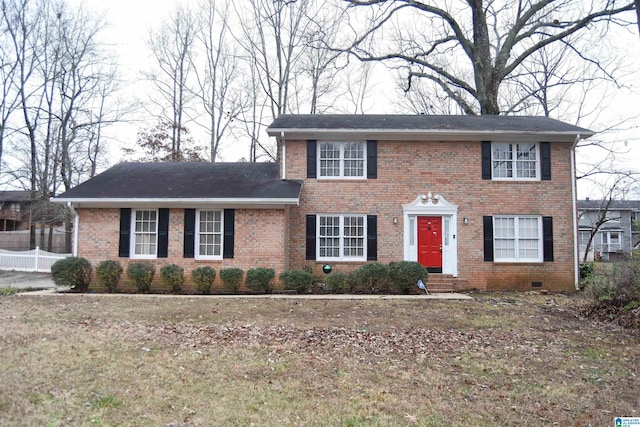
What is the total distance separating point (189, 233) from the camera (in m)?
13.5

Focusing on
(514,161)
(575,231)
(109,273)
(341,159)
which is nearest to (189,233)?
(109,273)

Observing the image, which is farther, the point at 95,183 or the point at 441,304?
the point at 95,183

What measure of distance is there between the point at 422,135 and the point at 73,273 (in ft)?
39.0

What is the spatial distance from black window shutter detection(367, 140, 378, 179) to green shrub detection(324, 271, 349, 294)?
3702 millimetres

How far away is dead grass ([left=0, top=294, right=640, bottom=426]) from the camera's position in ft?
13.3

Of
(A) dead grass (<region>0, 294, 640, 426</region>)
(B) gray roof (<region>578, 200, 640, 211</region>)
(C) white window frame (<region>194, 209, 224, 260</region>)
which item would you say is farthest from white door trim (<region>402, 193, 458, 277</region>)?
(B) gray roof (<region>578, 200, 640, 211</region>)

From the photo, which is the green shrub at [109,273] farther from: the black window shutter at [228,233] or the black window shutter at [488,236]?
the black window shutter at [488,236]

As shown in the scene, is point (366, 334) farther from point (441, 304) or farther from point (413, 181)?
point (413, 181)

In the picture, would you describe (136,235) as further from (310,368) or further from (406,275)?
(310,368)

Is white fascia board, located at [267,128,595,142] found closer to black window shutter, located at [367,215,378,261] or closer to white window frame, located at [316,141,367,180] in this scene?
white window frame, located at [316,141,367,180]

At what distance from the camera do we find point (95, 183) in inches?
570

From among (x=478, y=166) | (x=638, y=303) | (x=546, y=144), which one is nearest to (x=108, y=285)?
(x=478, y=166)

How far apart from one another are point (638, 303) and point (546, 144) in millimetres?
7473

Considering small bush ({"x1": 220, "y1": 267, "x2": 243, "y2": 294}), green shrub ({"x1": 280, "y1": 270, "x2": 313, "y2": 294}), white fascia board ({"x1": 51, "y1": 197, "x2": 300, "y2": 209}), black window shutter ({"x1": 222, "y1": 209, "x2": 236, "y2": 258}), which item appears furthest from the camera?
black window shutter ({"x1": 222, "y1": 209, "x2": 236, "y2": 258})
